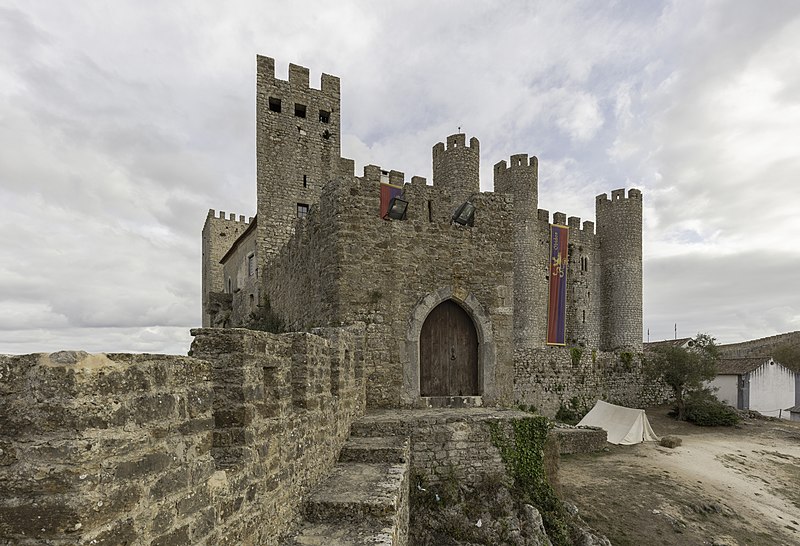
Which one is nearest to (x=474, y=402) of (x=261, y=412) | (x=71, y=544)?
(x=261, y=412)

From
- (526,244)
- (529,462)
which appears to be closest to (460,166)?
(526,244)

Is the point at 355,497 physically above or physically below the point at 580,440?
above

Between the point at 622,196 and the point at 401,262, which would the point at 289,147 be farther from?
the point at 622,196

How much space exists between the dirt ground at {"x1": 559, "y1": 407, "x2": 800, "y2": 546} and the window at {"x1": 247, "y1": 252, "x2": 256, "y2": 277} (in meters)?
14.1

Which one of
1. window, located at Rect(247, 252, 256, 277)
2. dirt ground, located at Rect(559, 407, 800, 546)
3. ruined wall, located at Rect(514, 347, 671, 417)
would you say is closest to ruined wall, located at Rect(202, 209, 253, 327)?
window, located at Rect(247, 252, 256, 277)

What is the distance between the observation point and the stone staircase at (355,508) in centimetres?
387

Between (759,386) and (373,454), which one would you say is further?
(759,386)

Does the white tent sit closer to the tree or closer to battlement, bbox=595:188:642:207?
the tree

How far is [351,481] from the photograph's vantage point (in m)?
4.96

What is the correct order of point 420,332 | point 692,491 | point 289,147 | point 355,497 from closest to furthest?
point 355,497 → point 420,332 → point 692,491 → point 289,147

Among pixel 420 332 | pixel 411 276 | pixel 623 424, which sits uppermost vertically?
pixel 411 276

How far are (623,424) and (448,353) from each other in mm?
12454

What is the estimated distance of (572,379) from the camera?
2070 cm

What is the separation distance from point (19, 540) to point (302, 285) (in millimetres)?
8756
